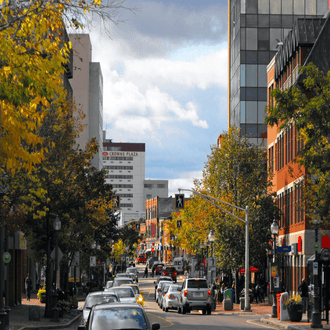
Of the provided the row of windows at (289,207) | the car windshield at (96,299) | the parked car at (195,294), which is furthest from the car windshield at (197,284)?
the car windshield at (96,299)

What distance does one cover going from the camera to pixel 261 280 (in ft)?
174

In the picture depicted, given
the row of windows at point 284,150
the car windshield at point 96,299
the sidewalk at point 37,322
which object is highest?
the row of windows at point 284,150

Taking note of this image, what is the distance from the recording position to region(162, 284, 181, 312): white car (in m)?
36.8

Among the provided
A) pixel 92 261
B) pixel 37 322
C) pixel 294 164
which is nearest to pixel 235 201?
pixel 294 164

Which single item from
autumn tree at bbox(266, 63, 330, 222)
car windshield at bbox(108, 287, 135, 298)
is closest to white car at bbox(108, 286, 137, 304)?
car windshield at bbox(108, 287, 135, 298)

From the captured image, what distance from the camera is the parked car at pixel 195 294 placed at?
33562 mm

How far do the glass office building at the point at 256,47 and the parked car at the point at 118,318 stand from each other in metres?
60.1

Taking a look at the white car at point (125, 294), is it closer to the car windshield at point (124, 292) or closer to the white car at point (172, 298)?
the car windshield at point (124, 292)

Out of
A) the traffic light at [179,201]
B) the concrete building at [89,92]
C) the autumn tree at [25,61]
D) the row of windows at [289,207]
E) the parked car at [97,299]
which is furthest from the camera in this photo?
the concrete building at [89,92]

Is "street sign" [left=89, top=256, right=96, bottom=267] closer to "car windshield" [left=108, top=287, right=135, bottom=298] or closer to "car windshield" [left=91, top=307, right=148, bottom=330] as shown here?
"car windshield" [left=108, top=287, right=135, bottom=298]

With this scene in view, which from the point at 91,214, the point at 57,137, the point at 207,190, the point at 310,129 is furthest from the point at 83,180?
the point at 207,190

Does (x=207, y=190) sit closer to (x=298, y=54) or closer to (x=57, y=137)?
(x=298, y=54)

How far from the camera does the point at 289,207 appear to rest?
1809 inches

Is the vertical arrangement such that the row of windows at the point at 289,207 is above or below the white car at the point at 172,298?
above
